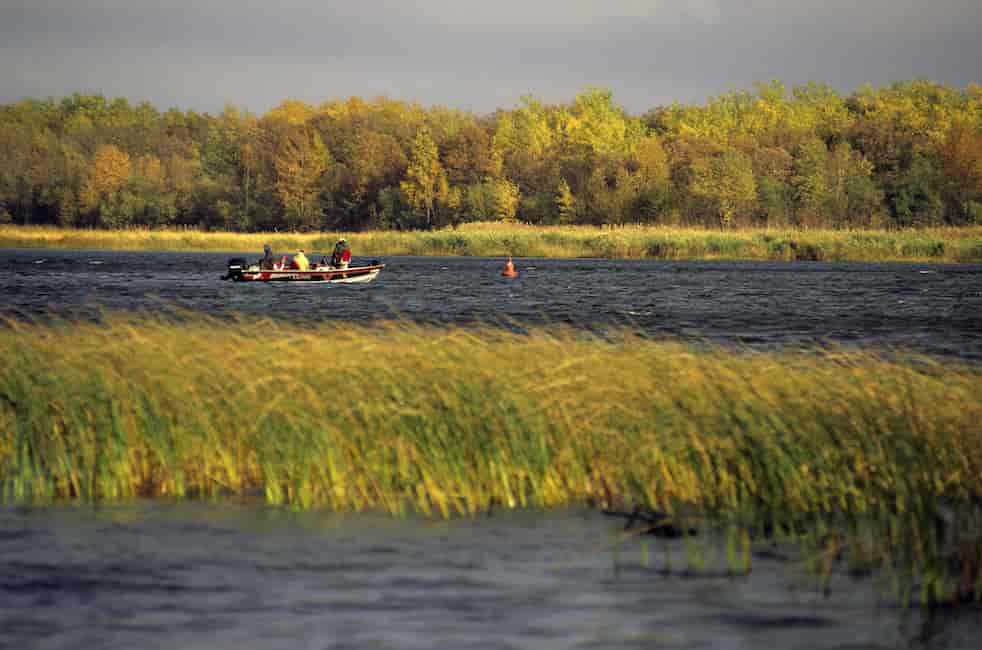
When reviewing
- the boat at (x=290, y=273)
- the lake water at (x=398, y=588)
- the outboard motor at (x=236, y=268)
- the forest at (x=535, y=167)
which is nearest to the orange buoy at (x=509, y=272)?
the boat at (x=290, y=273)

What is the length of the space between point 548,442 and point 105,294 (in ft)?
124

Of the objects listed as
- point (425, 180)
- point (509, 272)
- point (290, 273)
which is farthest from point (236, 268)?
point (425, 180)

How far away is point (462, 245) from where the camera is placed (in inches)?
3642

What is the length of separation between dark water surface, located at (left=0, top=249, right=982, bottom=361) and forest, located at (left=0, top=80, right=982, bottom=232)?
97.0ft

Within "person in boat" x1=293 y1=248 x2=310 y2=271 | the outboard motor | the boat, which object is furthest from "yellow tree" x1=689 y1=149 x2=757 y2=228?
the outboard motor

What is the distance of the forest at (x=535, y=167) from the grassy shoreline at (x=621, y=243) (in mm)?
13561

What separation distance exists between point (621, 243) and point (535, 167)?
123 ft

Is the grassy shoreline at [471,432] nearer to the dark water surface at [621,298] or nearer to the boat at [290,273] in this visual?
the dark water surface at [621,298]

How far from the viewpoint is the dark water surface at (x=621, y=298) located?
3675 centimetres

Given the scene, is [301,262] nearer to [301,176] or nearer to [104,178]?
[301,176]

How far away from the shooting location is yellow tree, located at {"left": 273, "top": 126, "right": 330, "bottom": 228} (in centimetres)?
12656

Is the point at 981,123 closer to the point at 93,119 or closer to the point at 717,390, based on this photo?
the point at 93,119

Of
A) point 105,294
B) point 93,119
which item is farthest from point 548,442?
point 93,119

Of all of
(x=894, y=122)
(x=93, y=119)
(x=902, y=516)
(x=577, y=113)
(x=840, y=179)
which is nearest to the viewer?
(x=902, y=516)
